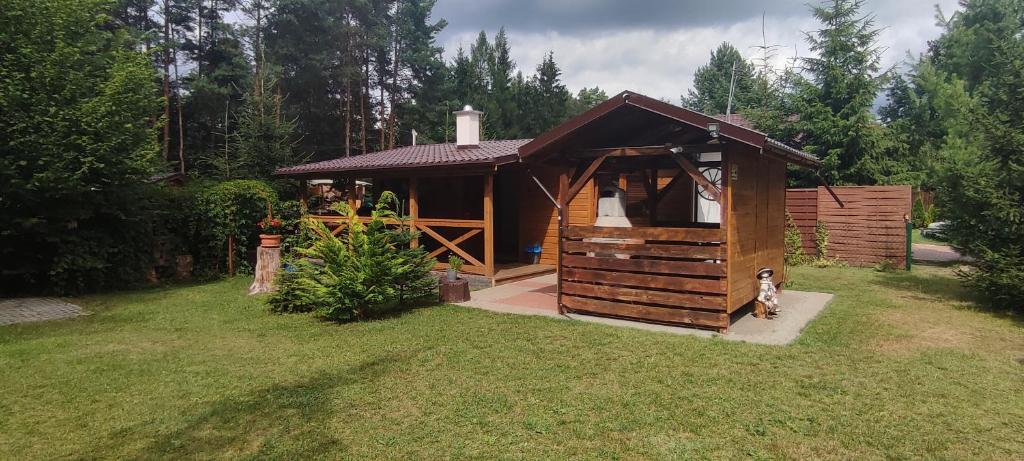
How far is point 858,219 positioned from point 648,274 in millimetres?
8458

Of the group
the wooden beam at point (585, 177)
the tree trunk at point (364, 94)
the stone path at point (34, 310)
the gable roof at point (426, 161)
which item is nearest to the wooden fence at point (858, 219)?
the gable roof at point (426, 161)

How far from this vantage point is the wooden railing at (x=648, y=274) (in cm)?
600

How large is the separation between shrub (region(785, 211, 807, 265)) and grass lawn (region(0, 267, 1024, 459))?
227 inches

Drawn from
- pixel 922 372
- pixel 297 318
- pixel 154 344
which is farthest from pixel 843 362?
pixel 154 344

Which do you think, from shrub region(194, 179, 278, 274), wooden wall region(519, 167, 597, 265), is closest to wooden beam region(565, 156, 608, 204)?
wooden wall region(519, 167, 597, 265)

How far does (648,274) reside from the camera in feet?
21.0

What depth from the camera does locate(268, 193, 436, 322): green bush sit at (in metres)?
6.78

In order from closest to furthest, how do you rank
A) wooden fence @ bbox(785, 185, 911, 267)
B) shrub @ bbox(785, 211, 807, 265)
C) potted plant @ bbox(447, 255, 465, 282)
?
potted plant @ bbox(447, 255, 465, 282), wooden fence @ bbox(785, 185, 911, 267), shrub @ bbox(785, 211, 807, 265)

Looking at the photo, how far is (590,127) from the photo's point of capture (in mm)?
6863

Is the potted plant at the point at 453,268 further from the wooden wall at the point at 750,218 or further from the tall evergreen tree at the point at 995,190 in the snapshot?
the tall evergreen tree at the point at 995,190

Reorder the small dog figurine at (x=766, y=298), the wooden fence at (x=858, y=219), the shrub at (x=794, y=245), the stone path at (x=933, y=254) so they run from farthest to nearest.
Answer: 1. the stone path at (x=933, y=254)
2. the shrub at (x=794, y=245)
3. the wooden fence at (x=858, y=219)
4. the small dog figurine at (x=766, y=298)

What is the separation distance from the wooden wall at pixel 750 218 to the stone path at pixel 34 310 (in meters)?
8.75

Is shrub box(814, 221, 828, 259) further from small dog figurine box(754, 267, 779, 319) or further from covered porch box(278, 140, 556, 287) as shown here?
small dog figurine box(754, 267, 779, 319)

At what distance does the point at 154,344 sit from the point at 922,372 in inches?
297
